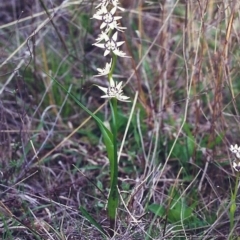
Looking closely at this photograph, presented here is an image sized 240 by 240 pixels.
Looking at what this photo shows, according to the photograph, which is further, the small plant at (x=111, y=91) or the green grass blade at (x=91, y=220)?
the green grass blade at (x=91, y=220)

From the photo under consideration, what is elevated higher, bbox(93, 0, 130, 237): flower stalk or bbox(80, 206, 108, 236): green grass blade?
bbox(93, 0, 130, 237): flower stalk

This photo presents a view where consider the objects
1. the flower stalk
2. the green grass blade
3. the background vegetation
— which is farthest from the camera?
the background vegetation

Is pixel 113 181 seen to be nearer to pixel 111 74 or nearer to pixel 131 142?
pixel 111 74

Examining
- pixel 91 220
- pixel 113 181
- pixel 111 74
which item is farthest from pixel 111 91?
pixel 91 220

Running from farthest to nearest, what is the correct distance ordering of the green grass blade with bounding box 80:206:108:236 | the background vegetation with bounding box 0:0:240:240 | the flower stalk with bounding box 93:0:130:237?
the background vegetation with bounding box 0:0:240:240 < the green grass blade with bounding box 80:206:108:236 < the flower stalk with bounding box 93:0:130:237

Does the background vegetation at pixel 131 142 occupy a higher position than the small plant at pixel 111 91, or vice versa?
the small plant at pixel 111 91

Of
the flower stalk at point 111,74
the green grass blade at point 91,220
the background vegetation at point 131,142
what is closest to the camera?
the flower stalk at point 111,74

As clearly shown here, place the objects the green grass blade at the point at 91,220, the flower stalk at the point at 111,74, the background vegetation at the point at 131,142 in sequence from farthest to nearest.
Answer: the background vegetation at the point at 131,142, the green grass blade at the point at 91,220, the flower stalk at the point at 111,74

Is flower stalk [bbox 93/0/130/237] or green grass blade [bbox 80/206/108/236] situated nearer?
flower stalk [bbox 93/0/130/237]
